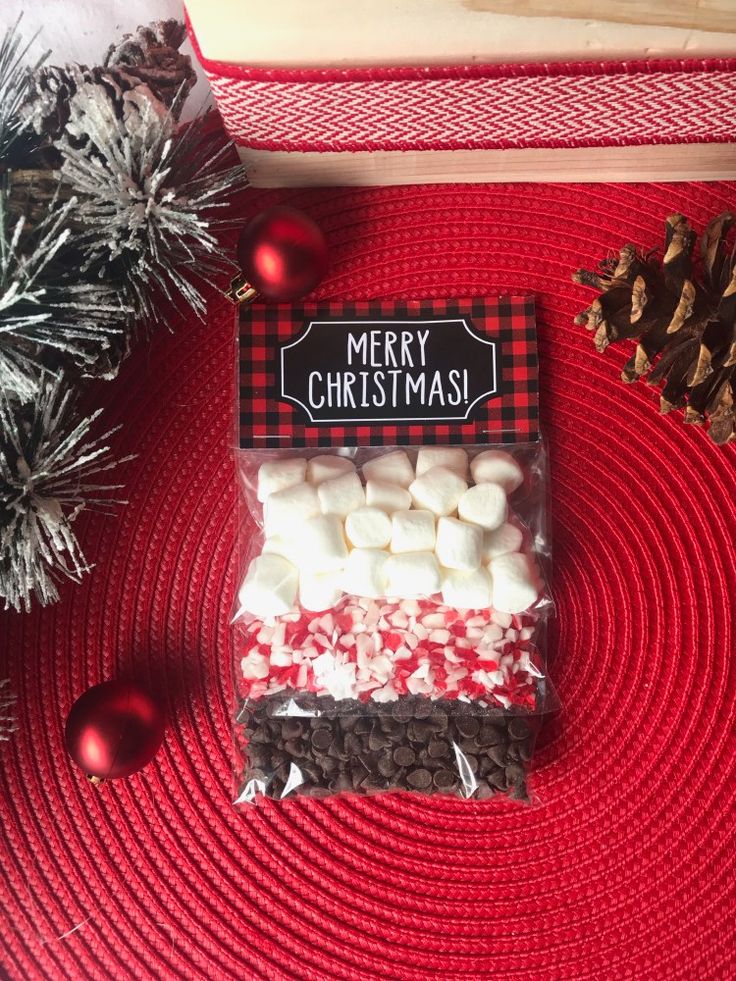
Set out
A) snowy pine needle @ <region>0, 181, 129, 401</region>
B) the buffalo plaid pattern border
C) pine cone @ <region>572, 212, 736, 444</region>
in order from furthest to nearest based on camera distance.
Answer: the buffalo plaid pattern border < pine cone @ <region>572, 212, 736, 444</region> < snowy pine needle @ <region>0, 181, 129, 401</region>

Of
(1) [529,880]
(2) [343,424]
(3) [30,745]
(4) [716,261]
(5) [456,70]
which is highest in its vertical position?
(5) [456,70]

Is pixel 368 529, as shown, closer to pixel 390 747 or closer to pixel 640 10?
pixel 390 747

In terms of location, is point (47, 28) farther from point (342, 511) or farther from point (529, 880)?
point (529, 880)

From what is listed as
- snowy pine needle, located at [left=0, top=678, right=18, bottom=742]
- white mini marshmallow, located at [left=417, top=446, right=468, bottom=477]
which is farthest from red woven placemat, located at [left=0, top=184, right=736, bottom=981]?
white mini marshmallow, located at [left=417, top=446, right=468, bottom=477]

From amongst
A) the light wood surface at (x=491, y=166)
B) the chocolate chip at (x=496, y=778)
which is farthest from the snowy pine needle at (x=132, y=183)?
the chocolate chip at (x=496, y=778)

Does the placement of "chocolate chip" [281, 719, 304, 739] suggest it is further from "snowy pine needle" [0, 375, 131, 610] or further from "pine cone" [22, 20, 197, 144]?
"pine cone" [22, 20, 197, 144]

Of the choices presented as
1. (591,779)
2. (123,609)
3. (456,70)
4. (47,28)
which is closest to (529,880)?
(591,779)
